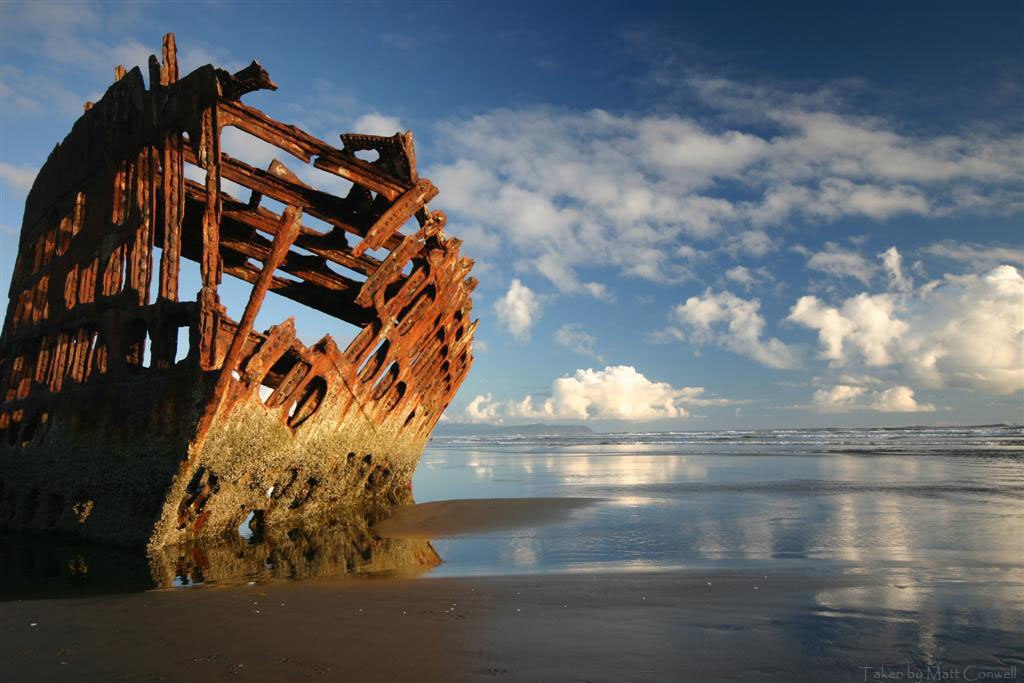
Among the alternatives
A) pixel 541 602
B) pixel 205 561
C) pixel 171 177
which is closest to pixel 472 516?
pixel 205 561

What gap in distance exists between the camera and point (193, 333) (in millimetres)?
5812

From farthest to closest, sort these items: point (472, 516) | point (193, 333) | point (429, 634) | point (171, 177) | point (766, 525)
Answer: point (472, 516) → point (766, 525) → point (171, 177) → point (193, 333) → point (429, 634)

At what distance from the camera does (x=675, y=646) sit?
11.0ft

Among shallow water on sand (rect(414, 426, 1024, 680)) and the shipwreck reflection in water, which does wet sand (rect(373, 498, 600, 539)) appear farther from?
the shipwreck reflection in water

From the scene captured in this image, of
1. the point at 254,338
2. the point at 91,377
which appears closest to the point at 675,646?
the point at 254,338

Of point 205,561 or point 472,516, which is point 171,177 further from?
point 472,516

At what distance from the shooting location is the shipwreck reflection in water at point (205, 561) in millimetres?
5059

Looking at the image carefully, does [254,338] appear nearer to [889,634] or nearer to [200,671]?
[200,671]

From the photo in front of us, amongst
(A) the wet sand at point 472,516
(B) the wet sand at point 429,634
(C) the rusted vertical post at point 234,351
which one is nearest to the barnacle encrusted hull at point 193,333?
(C) the rusted vertical post at point 234,351

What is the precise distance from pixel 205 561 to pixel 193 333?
6.74 ft

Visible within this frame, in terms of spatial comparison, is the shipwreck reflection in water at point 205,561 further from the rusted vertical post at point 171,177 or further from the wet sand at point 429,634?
the rusted vertical post at point 171,177

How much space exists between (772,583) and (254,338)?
5.01 metres

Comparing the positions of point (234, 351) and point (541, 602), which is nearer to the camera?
point (541, 602)

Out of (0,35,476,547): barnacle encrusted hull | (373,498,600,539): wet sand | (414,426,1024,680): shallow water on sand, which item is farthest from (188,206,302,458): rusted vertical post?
(373,498,600,539): wet sand
